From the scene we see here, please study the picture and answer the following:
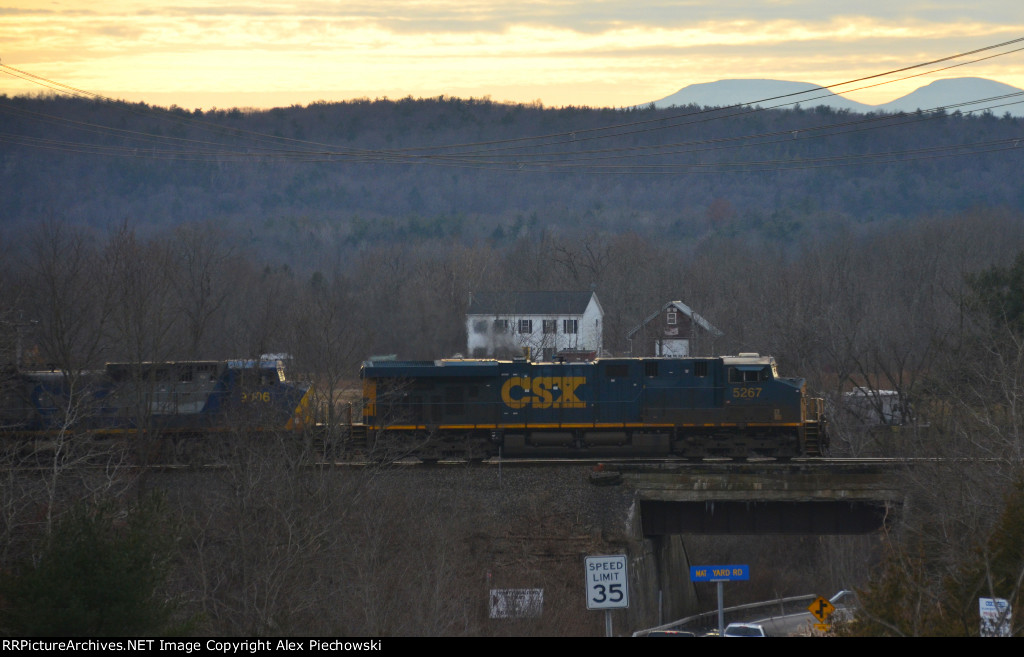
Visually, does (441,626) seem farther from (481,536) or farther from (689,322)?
(689,322)

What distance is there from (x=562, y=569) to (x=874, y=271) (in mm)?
68028

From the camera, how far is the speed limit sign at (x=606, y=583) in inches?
648

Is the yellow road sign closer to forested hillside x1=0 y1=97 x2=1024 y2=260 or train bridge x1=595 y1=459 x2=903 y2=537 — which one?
train bridge x1=595 y1=459 x2=903 y2=537

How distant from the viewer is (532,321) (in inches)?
2781

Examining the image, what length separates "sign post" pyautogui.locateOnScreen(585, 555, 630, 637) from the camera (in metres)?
16.5

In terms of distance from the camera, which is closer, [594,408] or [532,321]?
[594,408]

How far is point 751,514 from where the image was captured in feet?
95.5

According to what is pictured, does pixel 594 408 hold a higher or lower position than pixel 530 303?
higher

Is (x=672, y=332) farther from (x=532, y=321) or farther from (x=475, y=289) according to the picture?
(x=475, y=289)

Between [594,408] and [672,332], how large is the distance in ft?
121

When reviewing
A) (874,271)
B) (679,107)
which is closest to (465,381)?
(874,271)

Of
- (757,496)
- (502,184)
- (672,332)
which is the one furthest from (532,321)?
(502,184)

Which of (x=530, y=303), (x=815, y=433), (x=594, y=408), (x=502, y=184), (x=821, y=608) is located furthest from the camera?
(x=502, y=184)

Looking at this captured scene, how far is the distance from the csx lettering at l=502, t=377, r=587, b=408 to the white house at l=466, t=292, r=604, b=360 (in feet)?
120
